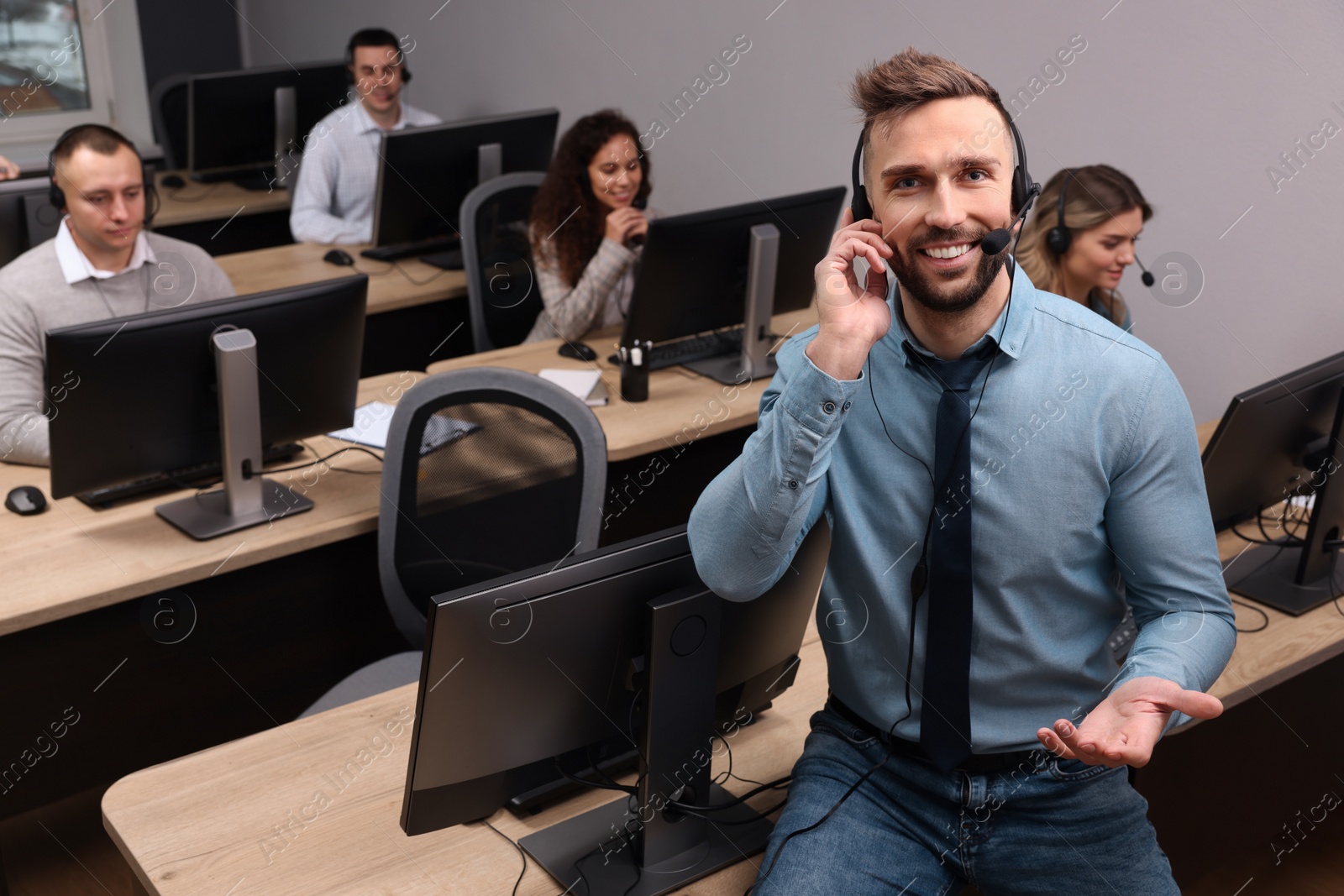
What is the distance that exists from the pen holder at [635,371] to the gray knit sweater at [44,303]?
1.03 m

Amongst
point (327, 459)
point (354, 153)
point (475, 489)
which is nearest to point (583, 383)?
point (327, 459)

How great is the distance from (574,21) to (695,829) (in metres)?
3.98

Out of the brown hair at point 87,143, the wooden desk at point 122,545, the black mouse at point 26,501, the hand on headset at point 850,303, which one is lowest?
the wooden desk at point 122,545

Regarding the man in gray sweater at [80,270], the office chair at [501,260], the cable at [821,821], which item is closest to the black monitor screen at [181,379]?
the man in gray sweater at [80,270]

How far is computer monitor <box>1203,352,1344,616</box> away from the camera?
6.82 ft

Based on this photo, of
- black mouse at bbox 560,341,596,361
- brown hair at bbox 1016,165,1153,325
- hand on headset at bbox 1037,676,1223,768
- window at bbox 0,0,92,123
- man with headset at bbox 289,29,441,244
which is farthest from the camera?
window at bbox 0,0,92,123

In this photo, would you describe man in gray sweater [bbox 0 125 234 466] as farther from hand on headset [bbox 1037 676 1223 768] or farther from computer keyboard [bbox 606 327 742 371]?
hand on headset [bbox 1037 676 1223 768]

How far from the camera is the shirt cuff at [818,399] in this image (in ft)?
4.17

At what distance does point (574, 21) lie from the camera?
15.8 ft

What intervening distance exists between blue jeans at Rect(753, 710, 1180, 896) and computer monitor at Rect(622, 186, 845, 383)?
5.56ft

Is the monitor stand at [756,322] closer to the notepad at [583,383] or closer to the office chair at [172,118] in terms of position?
the notepad at [583,383]

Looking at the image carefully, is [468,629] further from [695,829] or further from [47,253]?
[47,253]

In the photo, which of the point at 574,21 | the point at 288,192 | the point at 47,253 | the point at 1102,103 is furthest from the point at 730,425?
the point at 288,192

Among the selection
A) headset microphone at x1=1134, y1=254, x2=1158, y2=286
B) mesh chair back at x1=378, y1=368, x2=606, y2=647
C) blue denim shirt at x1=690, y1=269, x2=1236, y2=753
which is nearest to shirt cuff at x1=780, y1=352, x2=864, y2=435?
blue denim shirt at x1=690, y1=269, x2=1236, y2=753
